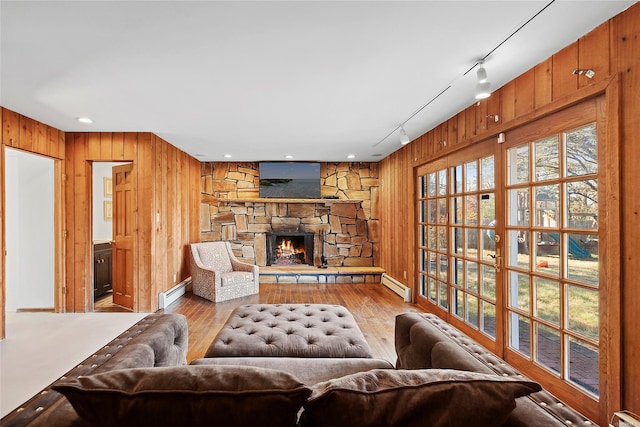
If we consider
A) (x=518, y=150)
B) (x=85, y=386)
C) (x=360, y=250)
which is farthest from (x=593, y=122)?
(x=360, y=250)

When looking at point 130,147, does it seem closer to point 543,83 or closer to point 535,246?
point 543,83

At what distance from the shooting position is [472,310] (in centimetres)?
324

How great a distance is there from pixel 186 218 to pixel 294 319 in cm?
380

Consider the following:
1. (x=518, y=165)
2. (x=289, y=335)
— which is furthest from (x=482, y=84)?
(x=289, y=335)

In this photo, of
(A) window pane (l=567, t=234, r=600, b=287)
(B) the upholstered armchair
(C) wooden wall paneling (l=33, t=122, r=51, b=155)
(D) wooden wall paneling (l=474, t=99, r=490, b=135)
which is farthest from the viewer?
(B) the upholstered armchair

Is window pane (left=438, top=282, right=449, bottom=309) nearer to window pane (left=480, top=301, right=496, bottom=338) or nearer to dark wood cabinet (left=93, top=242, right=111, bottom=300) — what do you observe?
window pane (left=480, top=301, right=496, bottom=338)

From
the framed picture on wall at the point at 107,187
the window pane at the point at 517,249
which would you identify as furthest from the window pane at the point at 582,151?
the framed picture on wall at the point at 107,187

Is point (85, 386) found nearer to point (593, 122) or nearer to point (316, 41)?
point (316, 41)

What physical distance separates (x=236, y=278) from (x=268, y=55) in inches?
144

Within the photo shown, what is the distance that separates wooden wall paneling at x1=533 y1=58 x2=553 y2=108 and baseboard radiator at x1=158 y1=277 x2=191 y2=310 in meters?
4.75

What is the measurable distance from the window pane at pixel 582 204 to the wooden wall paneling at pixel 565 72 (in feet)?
1.97

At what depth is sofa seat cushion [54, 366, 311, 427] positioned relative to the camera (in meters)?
0.82

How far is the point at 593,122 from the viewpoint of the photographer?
1867 millimetres

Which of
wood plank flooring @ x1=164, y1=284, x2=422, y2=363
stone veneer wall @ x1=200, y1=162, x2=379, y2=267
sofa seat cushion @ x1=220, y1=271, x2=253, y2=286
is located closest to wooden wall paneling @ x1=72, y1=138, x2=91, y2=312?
wood plank flooring @ x1=164, y1=284, x2=422, y2=363
